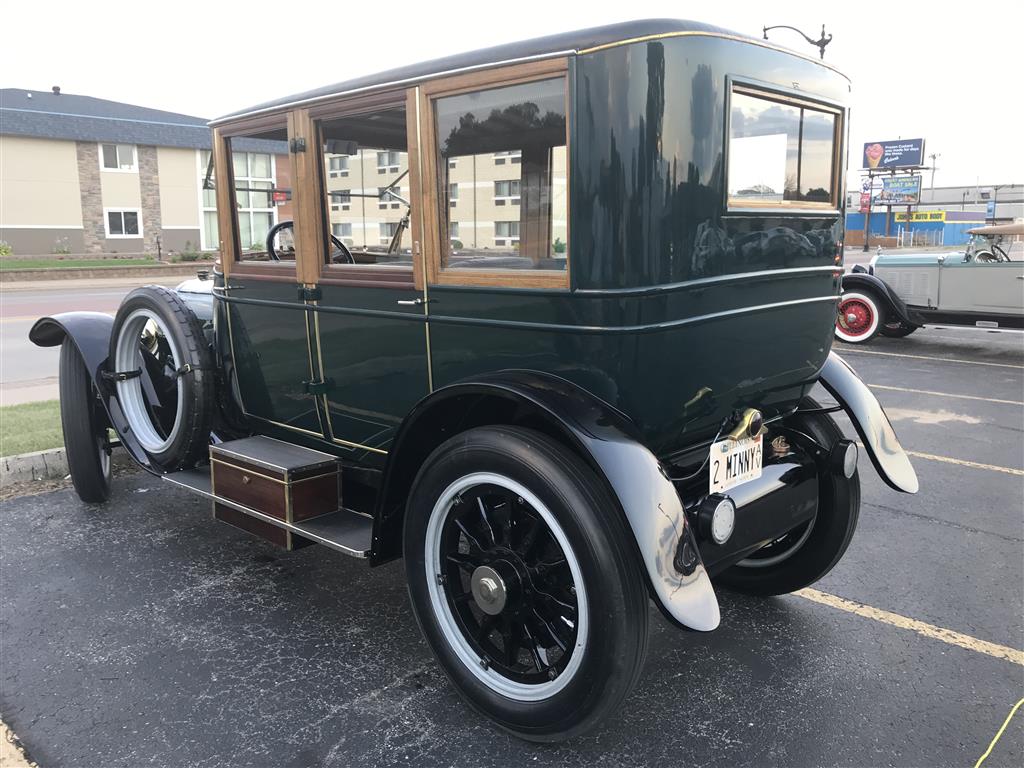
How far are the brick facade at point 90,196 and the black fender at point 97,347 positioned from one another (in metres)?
33.6

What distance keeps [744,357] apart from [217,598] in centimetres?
245

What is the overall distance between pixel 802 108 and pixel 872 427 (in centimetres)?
131

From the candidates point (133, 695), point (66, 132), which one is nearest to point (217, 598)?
point (133, 695)

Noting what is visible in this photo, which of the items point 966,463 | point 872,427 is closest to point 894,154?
point 966,463

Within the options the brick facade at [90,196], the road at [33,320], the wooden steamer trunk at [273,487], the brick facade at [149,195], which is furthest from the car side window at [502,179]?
the brick facade at [90,196]

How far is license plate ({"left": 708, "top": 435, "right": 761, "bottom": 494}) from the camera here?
265 cm

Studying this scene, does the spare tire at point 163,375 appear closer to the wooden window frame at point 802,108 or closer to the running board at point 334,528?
the running board at point 334,528

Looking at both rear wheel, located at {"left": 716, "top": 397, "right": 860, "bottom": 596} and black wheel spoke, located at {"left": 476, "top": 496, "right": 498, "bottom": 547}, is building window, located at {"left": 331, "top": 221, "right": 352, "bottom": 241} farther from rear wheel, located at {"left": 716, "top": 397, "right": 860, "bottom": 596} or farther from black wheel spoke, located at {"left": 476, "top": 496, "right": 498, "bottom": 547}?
rear wheel, located at {"left": 716, "top": 397, "right": 860, "bottom": 596}

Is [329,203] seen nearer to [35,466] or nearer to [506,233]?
[506,233]

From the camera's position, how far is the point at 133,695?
272 centimetres

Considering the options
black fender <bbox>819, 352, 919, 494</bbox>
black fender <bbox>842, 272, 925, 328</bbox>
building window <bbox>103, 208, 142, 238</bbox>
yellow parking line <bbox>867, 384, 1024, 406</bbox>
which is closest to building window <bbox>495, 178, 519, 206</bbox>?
black fender <bbox>819, 352, 919, 494</bbox>

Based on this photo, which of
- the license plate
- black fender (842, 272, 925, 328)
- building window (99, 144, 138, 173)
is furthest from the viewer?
building window (99, 144, 138, 173)

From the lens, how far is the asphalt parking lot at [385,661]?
2.48 m

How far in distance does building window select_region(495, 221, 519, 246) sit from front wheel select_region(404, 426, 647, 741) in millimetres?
730
